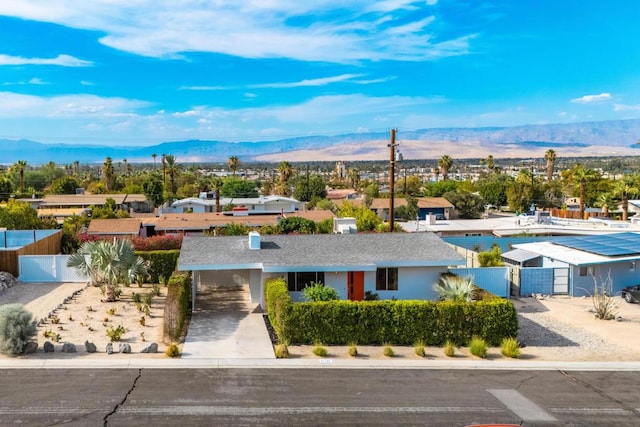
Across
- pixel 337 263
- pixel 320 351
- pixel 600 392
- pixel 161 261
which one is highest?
pixel 337 263

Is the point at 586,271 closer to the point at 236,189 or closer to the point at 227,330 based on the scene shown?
the point at 227,330

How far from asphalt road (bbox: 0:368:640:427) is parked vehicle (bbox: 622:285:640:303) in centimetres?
1358

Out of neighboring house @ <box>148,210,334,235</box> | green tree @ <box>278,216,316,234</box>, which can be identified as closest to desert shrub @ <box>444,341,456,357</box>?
green tree @ <box>278,216,316,234</box>

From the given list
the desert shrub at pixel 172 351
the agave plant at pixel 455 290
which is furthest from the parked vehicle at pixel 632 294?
the desert shrub at pixel 172 351

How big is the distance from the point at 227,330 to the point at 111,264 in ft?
28.2

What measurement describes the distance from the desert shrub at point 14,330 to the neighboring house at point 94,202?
203 ft

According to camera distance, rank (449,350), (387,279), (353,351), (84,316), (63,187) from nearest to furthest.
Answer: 1. (353,351)
2. (449,350)
3. (84,316)
4. (387,279)
5. (63,187)

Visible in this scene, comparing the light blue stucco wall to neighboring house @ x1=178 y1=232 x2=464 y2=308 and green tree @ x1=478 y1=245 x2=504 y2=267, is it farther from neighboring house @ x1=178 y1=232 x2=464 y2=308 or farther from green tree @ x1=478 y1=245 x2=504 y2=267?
neighboring house @ x1=178 y1=232 x2=464 y2=308

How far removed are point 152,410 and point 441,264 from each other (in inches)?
614

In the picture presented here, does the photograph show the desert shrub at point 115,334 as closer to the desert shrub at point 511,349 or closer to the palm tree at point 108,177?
the desert shrub at point 511,349

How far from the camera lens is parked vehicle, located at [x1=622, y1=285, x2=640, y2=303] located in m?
32.0

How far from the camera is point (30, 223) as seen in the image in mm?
50188

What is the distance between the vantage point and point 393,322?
72.2ft

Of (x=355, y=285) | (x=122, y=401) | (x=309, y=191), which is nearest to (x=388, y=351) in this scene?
(x=355, y=285)
